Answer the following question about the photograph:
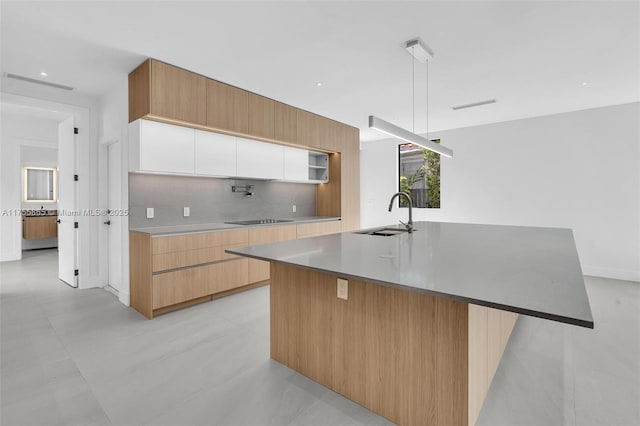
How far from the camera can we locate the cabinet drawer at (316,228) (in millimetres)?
4653

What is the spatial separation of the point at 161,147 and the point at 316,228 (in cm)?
248

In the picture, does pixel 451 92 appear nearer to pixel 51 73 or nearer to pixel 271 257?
pixel 271 257

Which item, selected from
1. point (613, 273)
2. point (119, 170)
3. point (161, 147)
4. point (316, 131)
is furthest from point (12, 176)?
point (613, 273)

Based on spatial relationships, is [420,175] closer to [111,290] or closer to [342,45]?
[342,45]

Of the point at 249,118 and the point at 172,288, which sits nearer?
the point at 172,288

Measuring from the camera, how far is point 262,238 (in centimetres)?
407

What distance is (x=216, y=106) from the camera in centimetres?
365

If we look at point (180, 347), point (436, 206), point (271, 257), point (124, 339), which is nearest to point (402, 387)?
point (271, 257)

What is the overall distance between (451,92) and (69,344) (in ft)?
16.0

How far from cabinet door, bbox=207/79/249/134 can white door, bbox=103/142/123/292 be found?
1.14 metres

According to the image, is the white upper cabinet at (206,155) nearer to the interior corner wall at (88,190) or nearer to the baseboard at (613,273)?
the interior corner wall at (88,190)

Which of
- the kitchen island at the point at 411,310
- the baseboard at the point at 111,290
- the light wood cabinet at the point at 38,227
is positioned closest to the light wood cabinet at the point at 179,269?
the baseboard at the point at 111,290

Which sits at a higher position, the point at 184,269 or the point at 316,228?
the point at 316,228

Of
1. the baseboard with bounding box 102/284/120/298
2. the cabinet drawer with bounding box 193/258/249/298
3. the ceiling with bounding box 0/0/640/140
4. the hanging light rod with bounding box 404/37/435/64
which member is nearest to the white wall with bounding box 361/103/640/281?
the ceiling with bounding box 0/0/640/140
